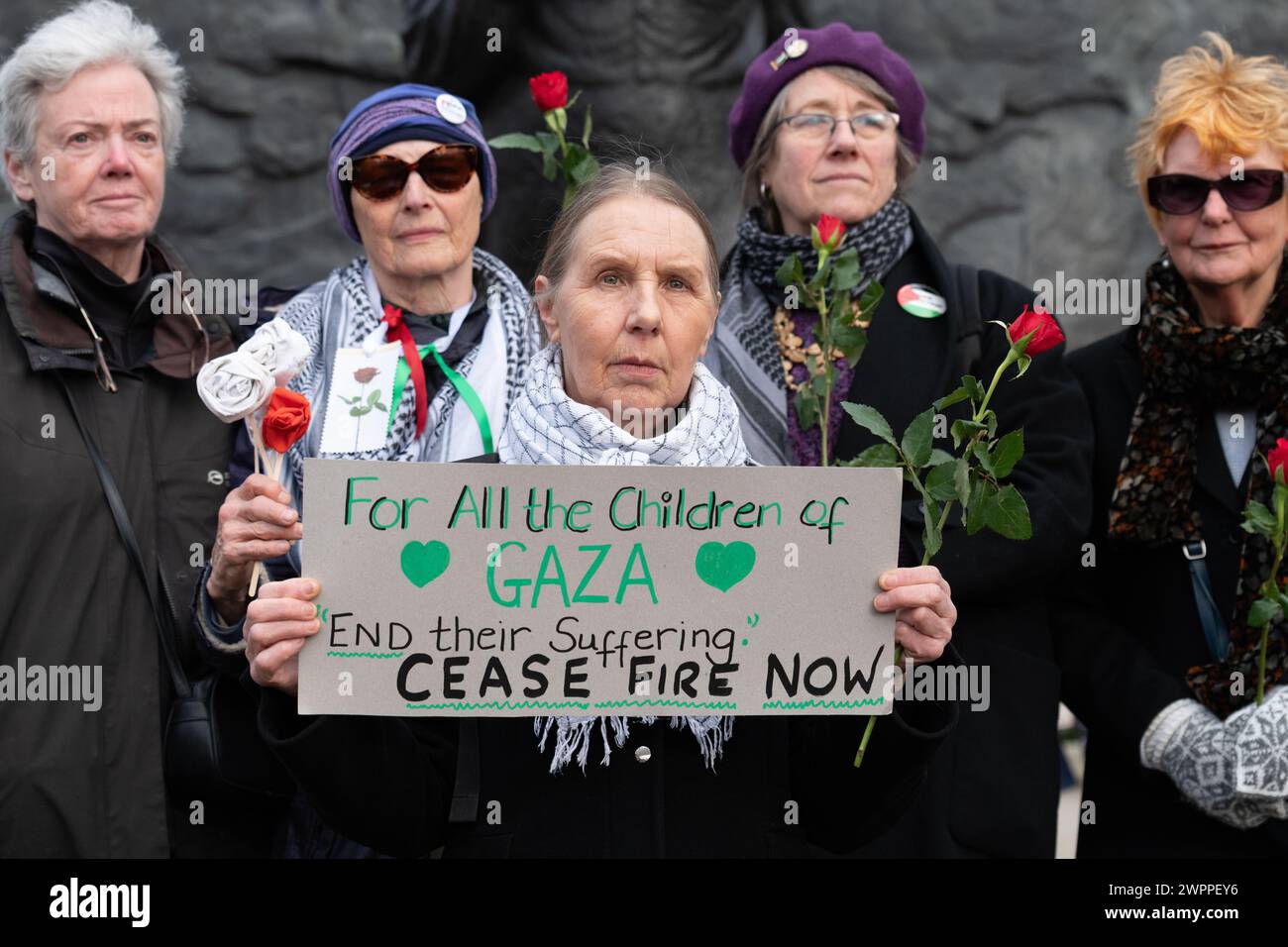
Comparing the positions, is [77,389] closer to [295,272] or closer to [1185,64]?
[1185,64]

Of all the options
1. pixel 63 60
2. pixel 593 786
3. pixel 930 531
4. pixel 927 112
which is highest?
pixel 927 112

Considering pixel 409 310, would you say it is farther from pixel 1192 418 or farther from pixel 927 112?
pixel 927 112

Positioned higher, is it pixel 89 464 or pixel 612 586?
pixel 89 464

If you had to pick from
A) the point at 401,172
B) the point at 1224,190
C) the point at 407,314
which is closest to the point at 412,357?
the point at 407,314

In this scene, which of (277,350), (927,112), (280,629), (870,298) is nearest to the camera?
(280,629)

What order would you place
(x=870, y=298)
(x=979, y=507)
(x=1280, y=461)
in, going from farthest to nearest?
1. (x=870, y=298)
2. (x=1280, y=461)
3. (x=979, y=507)

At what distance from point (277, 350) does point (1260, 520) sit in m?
1.57

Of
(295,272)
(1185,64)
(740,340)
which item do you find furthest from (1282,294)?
(295,272)

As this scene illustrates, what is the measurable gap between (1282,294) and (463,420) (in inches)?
60.9

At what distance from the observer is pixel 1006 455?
92.3 inches

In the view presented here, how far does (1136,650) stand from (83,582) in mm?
1912

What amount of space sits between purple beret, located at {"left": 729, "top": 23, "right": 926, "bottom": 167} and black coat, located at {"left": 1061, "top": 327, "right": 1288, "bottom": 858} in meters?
0.68

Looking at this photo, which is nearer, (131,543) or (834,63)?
(131,543)

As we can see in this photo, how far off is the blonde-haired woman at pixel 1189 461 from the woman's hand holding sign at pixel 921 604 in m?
0.91
